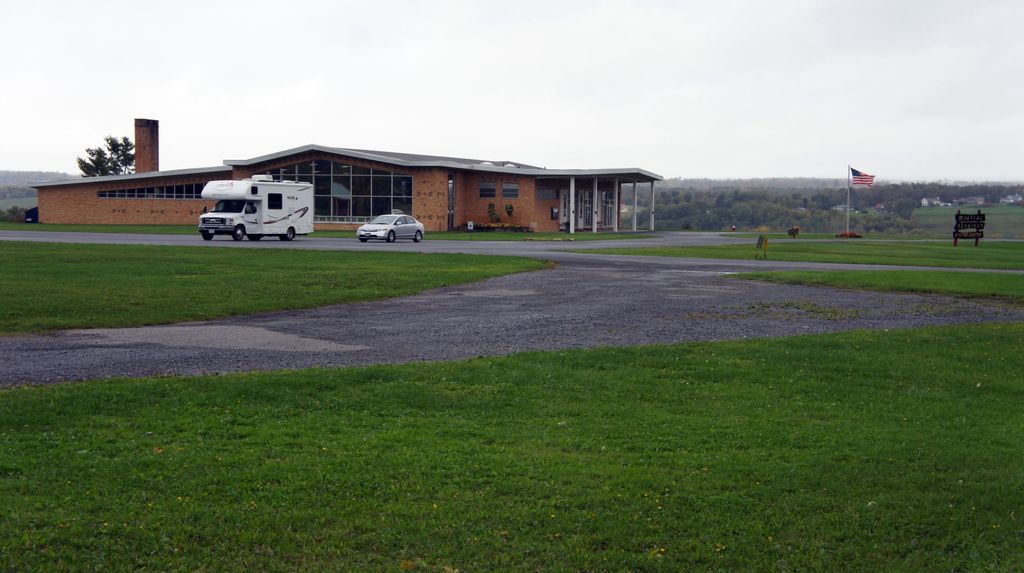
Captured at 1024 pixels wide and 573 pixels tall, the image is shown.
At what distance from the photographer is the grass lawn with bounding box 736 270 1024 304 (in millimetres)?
21984

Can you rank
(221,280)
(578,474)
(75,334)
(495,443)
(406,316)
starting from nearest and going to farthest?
(578,474), (495,443), (75,334), (406,316), (221,280)

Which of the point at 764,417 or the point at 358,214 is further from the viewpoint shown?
the point at 358,214

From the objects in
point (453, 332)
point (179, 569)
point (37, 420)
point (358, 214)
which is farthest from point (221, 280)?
point (358, 214)

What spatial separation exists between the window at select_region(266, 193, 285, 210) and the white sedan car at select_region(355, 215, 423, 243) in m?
3.84

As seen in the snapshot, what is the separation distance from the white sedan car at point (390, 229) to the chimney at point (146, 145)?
40915mm

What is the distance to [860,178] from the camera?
60.7m

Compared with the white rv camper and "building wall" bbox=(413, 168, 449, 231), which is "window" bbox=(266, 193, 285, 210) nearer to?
the white rv camper

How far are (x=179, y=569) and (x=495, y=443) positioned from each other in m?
3.01

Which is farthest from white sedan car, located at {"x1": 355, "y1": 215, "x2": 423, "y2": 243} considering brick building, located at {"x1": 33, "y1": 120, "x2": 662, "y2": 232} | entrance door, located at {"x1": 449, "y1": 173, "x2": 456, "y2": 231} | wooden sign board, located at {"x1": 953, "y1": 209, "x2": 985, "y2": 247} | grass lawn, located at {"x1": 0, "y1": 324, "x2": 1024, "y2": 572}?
grass lawn, located at {"x1": 0, "y1": 324, "x2": 1024, "y2": 572}

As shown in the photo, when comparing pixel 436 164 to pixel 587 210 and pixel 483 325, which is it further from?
pixel 483 325

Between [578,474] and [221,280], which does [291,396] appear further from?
[221,280]

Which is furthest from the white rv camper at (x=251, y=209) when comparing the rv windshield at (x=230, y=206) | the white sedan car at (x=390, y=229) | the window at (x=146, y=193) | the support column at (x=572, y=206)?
the window at (x=146, y=193)

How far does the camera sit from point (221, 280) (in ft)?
70.8

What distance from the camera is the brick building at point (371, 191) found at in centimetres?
6488
